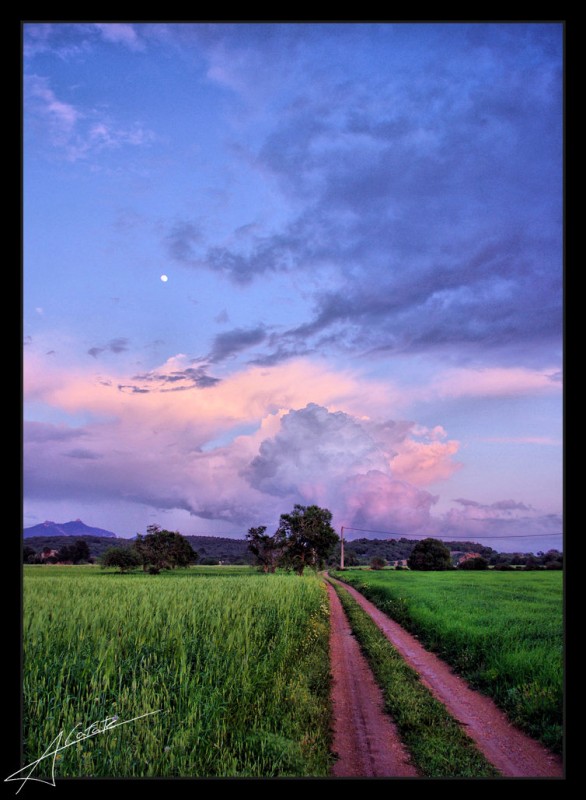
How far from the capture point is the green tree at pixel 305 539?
1335 inches

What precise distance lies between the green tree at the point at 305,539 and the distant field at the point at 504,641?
13.4m

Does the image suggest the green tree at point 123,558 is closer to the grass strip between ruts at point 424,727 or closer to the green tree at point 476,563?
the green tree at point 476,563

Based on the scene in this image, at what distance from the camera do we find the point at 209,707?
5848mm

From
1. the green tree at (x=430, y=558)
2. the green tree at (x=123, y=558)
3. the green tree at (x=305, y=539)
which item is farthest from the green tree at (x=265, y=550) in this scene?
the green tree at (x=430, y=558)

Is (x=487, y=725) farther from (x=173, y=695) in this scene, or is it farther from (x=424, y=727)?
(x=173, y=695)

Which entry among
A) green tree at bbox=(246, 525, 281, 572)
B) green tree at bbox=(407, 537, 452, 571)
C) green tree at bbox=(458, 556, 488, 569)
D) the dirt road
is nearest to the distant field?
the dirt road

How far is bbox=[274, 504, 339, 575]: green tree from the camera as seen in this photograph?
33906mm

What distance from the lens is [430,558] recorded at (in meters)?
45.9

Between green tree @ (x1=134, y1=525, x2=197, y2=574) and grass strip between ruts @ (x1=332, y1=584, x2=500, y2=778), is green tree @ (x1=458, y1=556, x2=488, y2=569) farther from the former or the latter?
grass strip between ruts @ (x1=332, y1=584, x2=500, y2=778)

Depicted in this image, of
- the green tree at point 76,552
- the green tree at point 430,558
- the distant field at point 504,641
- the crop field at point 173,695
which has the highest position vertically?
the crop field at point 173,695

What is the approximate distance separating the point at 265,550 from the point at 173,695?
2660 centimetres

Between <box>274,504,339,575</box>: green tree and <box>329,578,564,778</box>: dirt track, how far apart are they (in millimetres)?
23021
